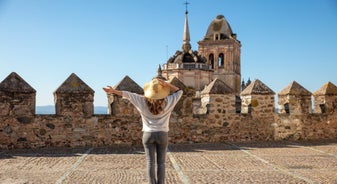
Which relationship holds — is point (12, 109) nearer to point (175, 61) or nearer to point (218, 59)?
point (175, 61)

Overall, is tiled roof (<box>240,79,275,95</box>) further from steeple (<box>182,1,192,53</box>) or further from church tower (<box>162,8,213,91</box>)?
steeple (<box>182,1,192,53</box>)

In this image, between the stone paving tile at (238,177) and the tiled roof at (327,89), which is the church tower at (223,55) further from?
the stone paving tile at (238,177)

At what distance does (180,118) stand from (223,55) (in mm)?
60729

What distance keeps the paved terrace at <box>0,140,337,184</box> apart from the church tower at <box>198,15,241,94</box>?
194ft

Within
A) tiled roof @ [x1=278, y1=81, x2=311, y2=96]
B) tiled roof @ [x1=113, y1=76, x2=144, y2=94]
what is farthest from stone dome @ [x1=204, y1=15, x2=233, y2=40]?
tiled roof @ [x1=113, y1=76, x2=144, y2=94]

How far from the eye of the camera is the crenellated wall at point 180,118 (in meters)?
10.1

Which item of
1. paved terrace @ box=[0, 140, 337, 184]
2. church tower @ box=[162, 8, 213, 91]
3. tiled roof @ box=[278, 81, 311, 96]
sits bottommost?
paved terrace @ box=[0, 140, 337, 184]

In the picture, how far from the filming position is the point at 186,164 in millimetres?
7566

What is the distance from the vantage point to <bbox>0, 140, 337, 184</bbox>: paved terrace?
20.5ft

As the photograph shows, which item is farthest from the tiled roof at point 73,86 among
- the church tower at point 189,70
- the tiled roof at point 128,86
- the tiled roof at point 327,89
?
the church tower at point 189,70

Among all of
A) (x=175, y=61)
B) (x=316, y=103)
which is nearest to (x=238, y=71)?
(x=175, y=61)

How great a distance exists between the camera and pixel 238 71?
72750 mm

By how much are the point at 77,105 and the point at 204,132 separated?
370cm

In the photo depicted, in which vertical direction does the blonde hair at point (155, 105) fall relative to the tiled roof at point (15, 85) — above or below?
below
